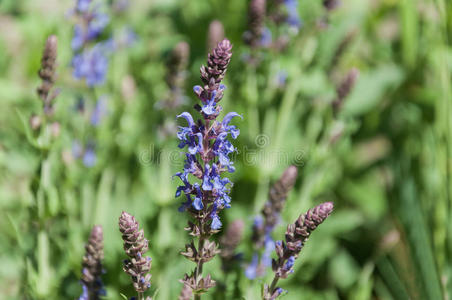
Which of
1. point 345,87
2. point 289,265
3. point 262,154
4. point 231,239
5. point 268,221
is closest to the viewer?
point 289,265

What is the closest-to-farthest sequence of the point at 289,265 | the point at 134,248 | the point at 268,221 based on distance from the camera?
the point at 134,248 < the point at 289,265 < the point at 268,221

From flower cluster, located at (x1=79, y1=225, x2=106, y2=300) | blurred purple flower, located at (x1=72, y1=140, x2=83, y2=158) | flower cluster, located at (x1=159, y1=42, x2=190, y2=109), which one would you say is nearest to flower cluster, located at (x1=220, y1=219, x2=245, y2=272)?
flower cluster, located at (x1=79, y1=225, x2=106, y2=300)

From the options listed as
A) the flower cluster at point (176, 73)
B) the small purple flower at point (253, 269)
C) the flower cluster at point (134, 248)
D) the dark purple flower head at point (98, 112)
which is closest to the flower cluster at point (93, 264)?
the flower cluster at point (134, 248)

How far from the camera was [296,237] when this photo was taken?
1385 millimetres

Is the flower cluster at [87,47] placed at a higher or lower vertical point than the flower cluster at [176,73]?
higher

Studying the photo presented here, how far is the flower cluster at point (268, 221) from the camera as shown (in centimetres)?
183

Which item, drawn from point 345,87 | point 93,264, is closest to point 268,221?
point 93,264

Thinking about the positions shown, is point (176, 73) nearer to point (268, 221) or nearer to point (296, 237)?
point (268, 221)

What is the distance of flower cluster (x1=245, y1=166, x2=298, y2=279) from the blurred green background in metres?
0.07

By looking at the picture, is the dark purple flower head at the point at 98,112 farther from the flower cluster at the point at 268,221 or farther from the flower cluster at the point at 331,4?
the flower cluster at the point at 331,4

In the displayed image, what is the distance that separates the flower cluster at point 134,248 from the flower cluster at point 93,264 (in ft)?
0.64

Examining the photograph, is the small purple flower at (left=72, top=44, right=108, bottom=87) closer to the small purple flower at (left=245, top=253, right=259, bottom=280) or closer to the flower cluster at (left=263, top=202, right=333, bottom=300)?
the small purple flower at (left=245, top=253, right=259, bottom=280)

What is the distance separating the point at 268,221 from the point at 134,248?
75cm

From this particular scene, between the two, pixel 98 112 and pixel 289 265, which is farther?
pixel 98 112
